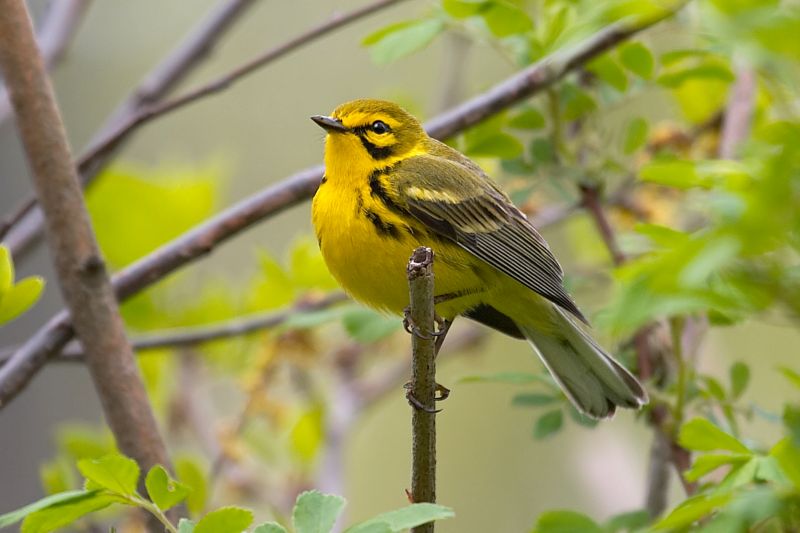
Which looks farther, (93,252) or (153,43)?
(153,43)

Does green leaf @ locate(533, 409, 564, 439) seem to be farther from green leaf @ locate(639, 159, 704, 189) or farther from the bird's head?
green leaf @ locate(639, 159, 704, 189)

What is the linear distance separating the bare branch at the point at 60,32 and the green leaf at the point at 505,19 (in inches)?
66.4

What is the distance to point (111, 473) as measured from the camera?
151 centimetres

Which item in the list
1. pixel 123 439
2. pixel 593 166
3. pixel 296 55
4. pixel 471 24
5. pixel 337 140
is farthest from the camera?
pixel 296 55

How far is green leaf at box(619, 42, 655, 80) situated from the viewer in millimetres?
2521

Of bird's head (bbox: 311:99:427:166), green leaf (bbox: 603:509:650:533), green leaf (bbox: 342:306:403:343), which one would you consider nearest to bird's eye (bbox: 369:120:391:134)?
bird's head (bbox: 311:99:427:166)

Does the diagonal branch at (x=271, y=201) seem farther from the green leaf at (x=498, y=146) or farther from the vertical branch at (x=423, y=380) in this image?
the vertical branch at (x=423, y=380)

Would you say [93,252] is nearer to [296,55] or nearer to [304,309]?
[304,309]

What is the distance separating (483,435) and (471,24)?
17.5 feet

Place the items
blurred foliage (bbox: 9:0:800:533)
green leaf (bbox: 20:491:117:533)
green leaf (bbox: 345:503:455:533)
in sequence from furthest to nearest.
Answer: green leaf (bbox: 20:491:117:533)
green leaf (bbox: 345:503:455:533)
blurred foliage (bbox: 9:0:800:533)

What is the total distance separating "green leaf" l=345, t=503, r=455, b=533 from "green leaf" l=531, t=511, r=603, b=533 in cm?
54

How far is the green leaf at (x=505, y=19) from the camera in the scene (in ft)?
7.83

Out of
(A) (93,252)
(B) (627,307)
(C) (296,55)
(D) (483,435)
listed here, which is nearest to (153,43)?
(C) (296,55)

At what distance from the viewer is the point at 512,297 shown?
116 inches
